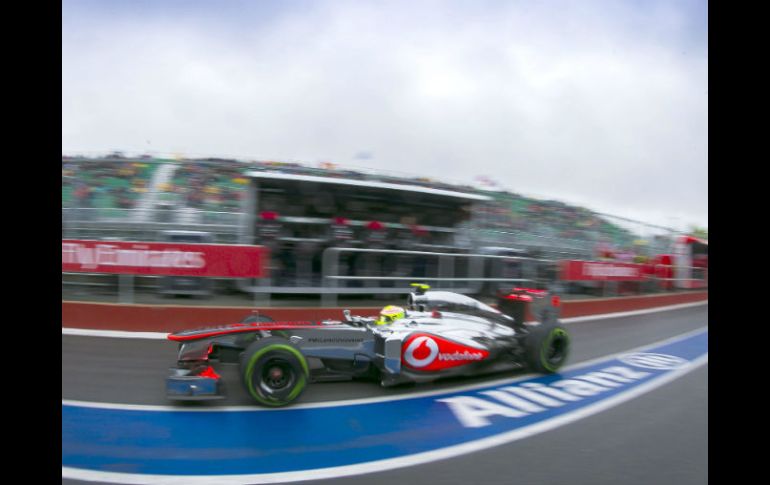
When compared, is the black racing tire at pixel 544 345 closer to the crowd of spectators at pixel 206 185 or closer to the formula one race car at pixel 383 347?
the formula one race car at pixel 383 347

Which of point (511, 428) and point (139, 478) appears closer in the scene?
point (139, 478)

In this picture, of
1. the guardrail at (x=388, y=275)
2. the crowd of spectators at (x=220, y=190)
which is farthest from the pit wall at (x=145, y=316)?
the crowd of spectators at (x=220, y=190)

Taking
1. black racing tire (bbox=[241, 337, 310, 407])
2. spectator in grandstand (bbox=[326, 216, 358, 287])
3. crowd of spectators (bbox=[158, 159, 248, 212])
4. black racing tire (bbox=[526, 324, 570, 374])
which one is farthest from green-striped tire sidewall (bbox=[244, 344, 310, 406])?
crowd of spectators (bbox=[158, 159, 248, 212])

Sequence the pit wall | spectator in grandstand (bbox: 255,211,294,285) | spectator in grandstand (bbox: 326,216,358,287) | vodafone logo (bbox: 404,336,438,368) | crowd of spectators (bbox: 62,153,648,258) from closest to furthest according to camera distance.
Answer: vodafone logo (bbox: 404,336,438,368), the pit wall, spectator in grandstand (bbox: 255,211,294,285), spectator in grandstand (bbox: 326,216,358,287), crowd of spectators (bbox: 62,153,648,258)

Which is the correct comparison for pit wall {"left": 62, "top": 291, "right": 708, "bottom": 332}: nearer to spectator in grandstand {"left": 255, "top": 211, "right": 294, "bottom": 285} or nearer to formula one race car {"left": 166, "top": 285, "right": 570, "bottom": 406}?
Result: spectator in grandstand {"left": 255, "top": 211, "right": 294, "bottom": 285}

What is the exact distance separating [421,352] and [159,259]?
12.9ft

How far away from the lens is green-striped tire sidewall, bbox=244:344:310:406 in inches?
120

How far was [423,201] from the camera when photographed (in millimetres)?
7176

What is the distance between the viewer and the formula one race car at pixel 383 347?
3.11 meters
